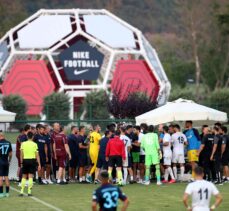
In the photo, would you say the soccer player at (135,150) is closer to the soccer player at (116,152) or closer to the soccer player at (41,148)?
the soccer player at (116,152)

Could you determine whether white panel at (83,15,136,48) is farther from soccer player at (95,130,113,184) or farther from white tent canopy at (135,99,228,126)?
soccer player at (95,130,113,184)

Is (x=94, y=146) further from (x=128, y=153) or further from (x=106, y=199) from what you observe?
(x=106, y=199)

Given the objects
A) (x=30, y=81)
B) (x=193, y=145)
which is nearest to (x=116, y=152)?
(x=193, y=145)

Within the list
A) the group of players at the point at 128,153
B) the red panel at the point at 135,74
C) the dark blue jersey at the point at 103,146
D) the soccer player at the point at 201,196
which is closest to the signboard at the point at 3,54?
the red panel at the point at 135,74

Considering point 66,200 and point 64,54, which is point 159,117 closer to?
point 66,200

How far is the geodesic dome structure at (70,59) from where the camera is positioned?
62094 mm

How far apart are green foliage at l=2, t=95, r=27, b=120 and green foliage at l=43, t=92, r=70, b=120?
1.18 m

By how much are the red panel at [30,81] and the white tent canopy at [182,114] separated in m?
34.5

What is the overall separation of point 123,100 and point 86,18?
1017 inches

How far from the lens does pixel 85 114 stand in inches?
1964

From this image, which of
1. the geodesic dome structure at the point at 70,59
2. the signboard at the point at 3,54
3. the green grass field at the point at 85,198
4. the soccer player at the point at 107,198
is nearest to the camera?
the soccer player at the point at 107,198

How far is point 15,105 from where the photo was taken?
5125cm

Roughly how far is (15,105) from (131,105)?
45.8ft

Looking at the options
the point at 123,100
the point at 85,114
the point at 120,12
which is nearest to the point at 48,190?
the point at 123,100
